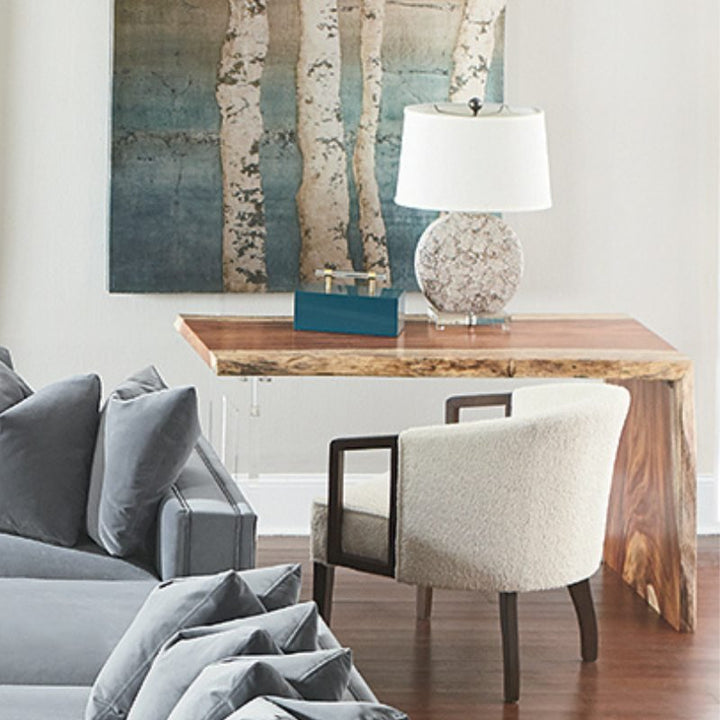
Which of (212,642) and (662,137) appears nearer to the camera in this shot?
(212,642)

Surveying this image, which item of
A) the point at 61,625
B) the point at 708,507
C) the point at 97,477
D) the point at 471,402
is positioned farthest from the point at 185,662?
the point at 708,507

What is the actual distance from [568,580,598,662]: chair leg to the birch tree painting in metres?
1.62

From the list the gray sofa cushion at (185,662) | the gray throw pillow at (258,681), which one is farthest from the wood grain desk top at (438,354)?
the gray throw pillow at (258,681)

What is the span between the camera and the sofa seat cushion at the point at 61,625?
116 inches

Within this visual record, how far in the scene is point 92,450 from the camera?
12.7 feet

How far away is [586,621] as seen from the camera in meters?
4.16

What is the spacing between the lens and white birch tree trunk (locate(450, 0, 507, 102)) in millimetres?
5316

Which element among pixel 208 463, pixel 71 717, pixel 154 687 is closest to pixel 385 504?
A: pixel 208 463

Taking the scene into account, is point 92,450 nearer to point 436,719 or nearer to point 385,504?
point 385,504

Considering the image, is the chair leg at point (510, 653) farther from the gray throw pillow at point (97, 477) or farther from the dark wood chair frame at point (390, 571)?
the gray throw pillow at point (97, 477)

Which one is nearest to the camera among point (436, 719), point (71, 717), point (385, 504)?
point (71, 717)

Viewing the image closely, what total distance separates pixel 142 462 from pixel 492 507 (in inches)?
33.1

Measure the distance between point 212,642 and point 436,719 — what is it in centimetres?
164

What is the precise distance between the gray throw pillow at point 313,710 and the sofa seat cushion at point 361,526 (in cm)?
202
